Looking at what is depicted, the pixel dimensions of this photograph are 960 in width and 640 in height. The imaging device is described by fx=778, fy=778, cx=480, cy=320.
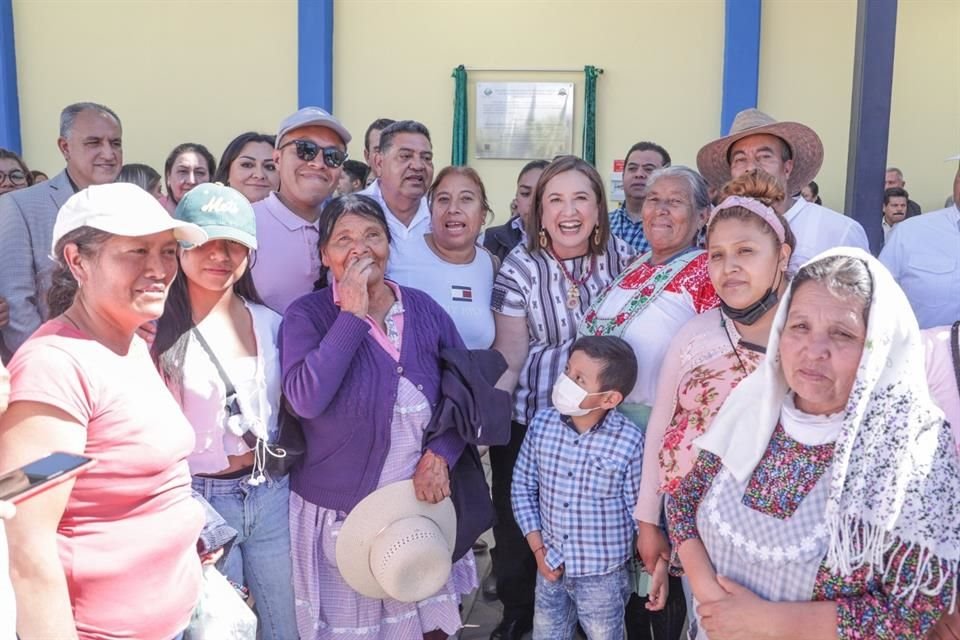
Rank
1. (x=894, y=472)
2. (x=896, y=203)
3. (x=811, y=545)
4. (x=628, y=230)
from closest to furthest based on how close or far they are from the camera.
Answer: (x=894, y=472), (x=811, y=545), (x=628, y=230), (x=896, y=203)

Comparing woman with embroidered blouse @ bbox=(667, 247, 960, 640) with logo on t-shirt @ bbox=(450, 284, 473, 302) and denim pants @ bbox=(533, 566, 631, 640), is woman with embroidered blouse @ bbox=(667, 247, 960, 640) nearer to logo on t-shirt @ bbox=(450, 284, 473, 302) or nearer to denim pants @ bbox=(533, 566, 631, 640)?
denim pants @ bbox=(533, 566, 631, 640)

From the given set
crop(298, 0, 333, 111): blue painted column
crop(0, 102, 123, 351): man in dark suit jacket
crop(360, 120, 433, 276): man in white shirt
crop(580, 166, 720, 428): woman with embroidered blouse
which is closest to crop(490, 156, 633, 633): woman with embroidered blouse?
crop(580, 166, 720, 428): woman with embroidered blouse

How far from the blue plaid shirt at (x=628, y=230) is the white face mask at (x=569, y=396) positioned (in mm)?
1642

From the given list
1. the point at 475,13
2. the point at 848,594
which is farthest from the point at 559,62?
the point at 848,594

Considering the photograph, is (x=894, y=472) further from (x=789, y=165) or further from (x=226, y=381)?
(x=789, y=165)

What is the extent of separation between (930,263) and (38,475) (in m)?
2.96

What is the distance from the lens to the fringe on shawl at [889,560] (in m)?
1.51

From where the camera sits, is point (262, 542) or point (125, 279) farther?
point (262, 542)

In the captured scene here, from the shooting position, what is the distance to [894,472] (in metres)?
1.52

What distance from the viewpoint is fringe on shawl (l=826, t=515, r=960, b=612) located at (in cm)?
151

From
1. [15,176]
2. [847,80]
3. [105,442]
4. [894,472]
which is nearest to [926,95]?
[847,80]

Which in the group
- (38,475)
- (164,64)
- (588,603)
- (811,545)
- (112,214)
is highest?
(164,64)

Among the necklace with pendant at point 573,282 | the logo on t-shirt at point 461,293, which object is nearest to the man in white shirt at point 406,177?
the logo on t-shirt at point 461,293

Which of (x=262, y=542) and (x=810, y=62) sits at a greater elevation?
(x=810, y=62)
